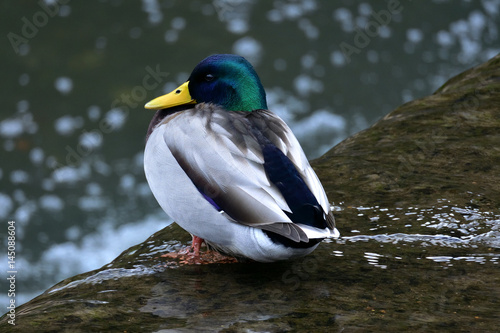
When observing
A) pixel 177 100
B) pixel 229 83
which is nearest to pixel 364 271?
pixel 229 83

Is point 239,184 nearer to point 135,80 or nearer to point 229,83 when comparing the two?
point 229,83

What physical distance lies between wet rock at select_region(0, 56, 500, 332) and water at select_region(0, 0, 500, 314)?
3.16 meters

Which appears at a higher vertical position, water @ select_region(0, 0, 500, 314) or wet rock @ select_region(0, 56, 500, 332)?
water @ select_region(0, 0, 500, 314)

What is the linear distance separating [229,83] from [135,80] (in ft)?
15.8

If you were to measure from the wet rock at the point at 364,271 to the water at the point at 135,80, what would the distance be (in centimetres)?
316

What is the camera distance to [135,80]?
7.29 meters

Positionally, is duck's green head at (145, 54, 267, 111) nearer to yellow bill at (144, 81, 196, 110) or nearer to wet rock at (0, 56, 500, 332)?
yellow bill at (144, 81, 196, 110)

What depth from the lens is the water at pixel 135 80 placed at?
602 centimetres

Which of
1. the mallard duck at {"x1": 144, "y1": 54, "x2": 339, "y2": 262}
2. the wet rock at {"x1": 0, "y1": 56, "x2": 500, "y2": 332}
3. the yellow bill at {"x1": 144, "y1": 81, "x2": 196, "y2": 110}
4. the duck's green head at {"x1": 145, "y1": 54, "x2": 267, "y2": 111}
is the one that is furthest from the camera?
the yellow bill at {"x1": 144, "y1": 81, "x2": 196, "y2": 110}

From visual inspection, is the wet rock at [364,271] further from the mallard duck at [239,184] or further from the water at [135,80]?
the water at [135,80]

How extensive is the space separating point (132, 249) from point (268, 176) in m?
0.92

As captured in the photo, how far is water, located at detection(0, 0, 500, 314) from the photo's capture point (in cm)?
602

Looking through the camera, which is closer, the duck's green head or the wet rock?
the wet rock

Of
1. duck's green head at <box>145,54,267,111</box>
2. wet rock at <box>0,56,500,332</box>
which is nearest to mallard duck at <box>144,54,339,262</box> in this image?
duck's green head at <box>145,54,267,111</box>
